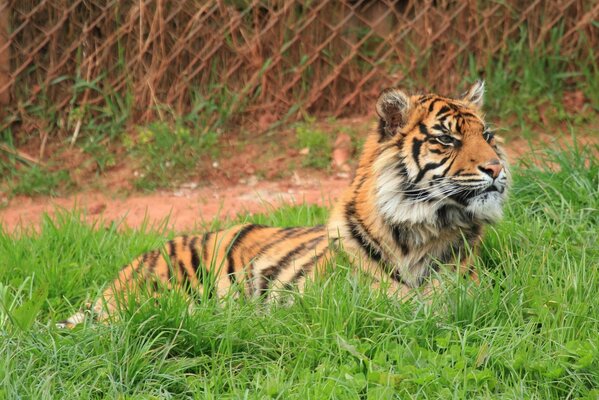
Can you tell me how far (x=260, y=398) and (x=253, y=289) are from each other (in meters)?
1.19

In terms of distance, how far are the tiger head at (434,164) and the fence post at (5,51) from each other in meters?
3.69

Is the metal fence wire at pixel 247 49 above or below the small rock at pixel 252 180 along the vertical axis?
above

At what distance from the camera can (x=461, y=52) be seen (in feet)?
23.9

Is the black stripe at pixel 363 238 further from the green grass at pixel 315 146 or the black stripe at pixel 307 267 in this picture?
the green grass at pixel 315 146

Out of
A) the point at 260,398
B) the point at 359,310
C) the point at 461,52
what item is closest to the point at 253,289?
the point at 359,310

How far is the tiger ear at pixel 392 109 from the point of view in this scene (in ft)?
13.8

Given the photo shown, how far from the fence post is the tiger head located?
369cm

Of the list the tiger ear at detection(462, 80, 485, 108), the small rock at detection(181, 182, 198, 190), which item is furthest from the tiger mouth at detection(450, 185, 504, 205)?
the small rock at detection(181, 182, 198, 190)

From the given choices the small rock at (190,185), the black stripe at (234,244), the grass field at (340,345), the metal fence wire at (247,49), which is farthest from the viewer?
the metal fence wire at (247,49)

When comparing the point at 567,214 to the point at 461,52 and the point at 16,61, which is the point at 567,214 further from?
the point at 16,61

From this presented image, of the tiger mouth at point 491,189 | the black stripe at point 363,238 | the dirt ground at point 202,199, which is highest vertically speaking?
the tiger mouth at point 491,189

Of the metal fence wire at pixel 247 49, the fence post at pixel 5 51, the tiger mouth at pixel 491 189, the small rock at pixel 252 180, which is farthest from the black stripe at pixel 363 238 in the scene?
the fence post at pixel 5 51

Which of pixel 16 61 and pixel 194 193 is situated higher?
pixel 16 61

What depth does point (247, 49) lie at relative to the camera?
7.20 m
